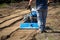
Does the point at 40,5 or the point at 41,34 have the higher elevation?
the point at 40,5

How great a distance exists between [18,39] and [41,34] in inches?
40.5

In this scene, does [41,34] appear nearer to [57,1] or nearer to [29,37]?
[29,37]

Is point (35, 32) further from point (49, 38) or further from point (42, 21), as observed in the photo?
point (49, 38)

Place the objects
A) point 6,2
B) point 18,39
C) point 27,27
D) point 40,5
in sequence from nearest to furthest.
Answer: point 18,39
point 40,5
point 27,27
point 6,2

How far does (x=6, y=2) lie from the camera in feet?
66.3

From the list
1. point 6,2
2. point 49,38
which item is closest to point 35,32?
point 49,38

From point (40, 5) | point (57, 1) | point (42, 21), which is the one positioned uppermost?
point (40, 5)

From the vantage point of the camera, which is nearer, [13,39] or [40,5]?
[13,39]

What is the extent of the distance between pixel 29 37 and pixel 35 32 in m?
0.74

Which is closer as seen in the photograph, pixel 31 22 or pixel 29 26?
pixel 29 26

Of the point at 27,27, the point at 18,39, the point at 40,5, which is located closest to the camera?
the point at 18,39

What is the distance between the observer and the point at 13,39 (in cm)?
705

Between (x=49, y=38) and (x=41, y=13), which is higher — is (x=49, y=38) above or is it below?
below

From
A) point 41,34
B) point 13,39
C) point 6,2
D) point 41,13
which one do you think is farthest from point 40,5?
point 6,2
